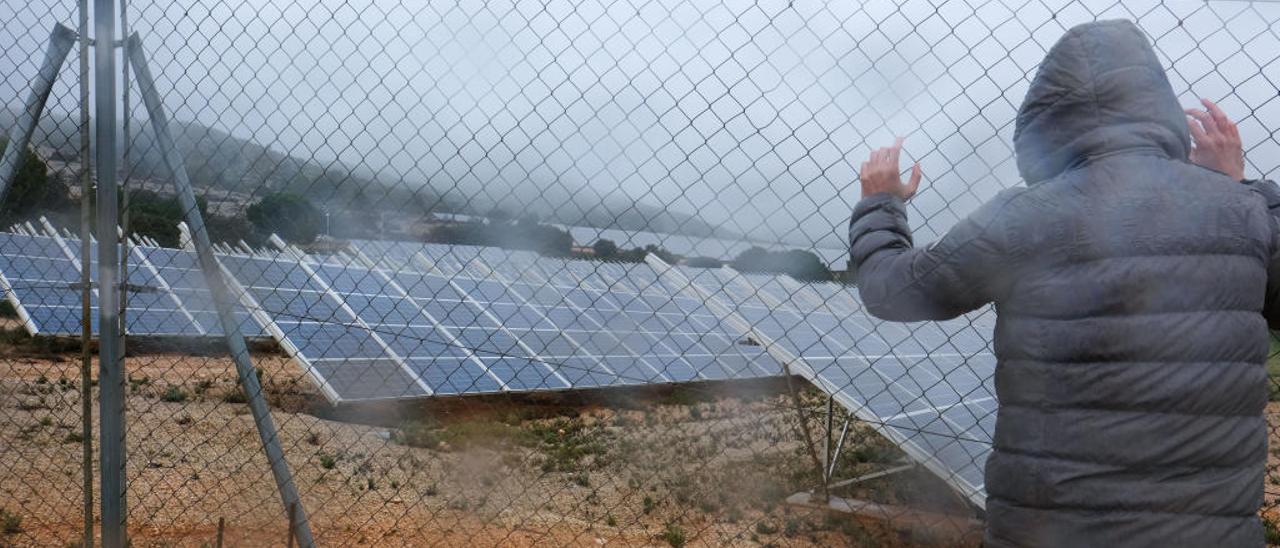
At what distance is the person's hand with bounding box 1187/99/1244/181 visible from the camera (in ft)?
6.81

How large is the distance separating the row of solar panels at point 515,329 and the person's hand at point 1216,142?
344cm

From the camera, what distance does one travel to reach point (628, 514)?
680 cm

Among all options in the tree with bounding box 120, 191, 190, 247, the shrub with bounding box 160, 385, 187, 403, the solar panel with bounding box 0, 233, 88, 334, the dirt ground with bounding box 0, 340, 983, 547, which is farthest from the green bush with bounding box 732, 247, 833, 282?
the solar panel with bounding box 0, 233, 88, 334

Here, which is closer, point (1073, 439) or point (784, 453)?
point (1073, 439)

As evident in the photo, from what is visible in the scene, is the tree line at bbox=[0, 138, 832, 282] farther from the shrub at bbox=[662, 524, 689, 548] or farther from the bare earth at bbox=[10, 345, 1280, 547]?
the shrub at bbox=[662, 524, 689, 548]

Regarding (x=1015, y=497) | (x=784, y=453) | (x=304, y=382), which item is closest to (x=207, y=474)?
(x=304, y=382)

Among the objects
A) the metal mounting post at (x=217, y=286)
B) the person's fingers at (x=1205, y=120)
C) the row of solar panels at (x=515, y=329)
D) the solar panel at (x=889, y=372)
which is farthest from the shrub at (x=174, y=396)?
the person's fingers at (x=1205, y=120)

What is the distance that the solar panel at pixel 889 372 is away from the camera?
4.87m

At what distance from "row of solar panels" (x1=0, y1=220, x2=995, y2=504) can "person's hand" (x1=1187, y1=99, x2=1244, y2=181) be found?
11.3 feet

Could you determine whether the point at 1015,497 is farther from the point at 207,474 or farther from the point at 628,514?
the point at 207,474

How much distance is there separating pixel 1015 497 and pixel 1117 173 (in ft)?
2.00

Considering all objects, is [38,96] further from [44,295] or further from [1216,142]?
[44,295]

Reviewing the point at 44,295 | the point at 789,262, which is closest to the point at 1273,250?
the point at 789,262

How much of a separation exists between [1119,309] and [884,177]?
52 cm
